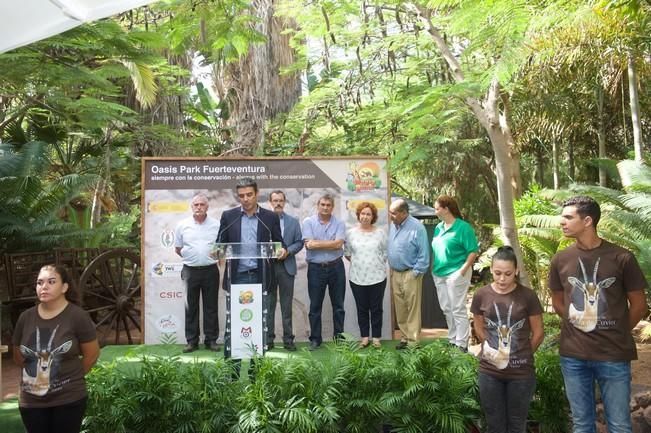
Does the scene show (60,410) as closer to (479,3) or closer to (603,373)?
(603,373)

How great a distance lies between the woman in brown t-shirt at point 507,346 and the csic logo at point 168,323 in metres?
4.63

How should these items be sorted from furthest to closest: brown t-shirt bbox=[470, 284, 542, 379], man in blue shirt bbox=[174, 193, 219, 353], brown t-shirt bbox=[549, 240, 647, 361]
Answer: man in blue shirt bbox=[174, 193, 219, 353]
brown t-shirt bbox=[470, 284, 542, 379]
brown t-shirt bbox=[549, 240, 647, 361]

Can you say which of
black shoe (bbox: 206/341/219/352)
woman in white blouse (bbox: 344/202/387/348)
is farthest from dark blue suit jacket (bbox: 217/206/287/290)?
black shoe (bbox: 206/341/219/352)

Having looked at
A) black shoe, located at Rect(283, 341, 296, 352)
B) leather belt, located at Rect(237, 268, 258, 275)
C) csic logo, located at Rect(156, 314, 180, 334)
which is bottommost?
black shoe, located at Rect(283, 341, 296, 352)

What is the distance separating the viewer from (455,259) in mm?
6688

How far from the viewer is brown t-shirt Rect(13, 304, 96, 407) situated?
148 inches

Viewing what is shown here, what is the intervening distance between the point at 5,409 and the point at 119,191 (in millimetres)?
11237

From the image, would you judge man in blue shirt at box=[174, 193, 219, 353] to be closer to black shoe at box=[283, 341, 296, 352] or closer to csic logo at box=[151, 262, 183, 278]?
csic logo at box=[151, 262, 183, 278]

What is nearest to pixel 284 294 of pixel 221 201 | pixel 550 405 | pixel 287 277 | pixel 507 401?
pixel 287 277

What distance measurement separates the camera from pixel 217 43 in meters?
5.15

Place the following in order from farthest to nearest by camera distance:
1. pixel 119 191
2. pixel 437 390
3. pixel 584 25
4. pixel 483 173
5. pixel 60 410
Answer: pixel 483 173, pixel 119 191, pixel 584 25, pixel 437 390, pixel 60 410

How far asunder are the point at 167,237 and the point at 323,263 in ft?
6.55

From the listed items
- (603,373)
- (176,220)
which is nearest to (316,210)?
(176,220)

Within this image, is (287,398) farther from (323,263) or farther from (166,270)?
(166,270)
